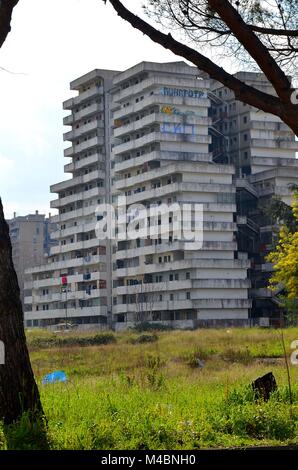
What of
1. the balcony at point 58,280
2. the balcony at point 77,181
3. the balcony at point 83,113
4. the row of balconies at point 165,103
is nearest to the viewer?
the row of balconies at point 165,103

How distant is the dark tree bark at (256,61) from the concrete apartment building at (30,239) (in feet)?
445

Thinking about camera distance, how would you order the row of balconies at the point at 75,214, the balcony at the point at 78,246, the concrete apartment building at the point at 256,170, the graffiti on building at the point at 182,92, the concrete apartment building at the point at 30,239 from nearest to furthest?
1. the concrete apartment building at the point at 256,170
2. the graffiti on building at the point at 182,92
3. the balcony at the point at 78,246
4. the row of balconies at the point at 75,214
5. the concrete apartment building at the point at 30,239

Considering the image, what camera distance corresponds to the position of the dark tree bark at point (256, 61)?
8.26m

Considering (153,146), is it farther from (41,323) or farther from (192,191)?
(41,323)

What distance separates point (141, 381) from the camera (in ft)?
39.1

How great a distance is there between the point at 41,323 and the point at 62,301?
22.0 ft

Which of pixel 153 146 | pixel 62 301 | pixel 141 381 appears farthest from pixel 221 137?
pixel 141 381

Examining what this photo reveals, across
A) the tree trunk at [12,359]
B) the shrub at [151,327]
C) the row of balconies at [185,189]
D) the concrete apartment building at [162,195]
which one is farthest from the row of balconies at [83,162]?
the tree trunk at [12,359]

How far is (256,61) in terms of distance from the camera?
8398 mm

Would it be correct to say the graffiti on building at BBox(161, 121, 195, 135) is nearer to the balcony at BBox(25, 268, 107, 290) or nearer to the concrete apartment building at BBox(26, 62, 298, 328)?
the concrete apartment building at BBox(26, 62, 298, 328)

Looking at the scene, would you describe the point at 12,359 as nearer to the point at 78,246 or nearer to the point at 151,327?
the point at 151,327

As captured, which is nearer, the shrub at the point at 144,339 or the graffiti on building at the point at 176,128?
the shrub at the point at 144,339

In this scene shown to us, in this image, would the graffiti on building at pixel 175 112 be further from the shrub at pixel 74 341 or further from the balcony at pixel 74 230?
the shrub at pixel 74 341

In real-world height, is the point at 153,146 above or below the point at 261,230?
above
